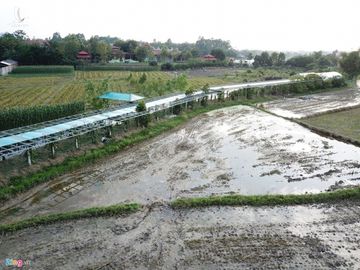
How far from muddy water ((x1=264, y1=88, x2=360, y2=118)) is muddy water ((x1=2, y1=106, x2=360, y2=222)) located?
7485 millimetres

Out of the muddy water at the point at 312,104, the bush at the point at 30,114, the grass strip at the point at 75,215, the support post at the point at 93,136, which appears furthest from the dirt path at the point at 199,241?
the muddy water at the point at 312,104

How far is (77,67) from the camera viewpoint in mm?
66125

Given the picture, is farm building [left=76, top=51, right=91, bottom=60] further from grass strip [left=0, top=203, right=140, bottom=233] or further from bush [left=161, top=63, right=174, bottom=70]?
grass strip [left=0, top=203, right=140, bottom=233]

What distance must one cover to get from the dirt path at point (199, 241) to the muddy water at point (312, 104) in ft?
62.5

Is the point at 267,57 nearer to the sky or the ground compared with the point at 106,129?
nearer to the sky

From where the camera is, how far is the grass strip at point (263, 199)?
13477 millimetres

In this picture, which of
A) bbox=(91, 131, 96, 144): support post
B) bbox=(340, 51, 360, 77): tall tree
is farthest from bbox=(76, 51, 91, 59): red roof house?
bbox=(91, 131, 96, 144): support post

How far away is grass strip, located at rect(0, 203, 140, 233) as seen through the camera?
37.7 feet

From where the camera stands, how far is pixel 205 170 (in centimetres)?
1723

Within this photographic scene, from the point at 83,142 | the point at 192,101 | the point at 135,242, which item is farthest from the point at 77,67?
the point at 135,242

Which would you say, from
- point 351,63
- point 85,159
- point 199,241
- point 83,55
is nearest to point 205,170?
point 85,159

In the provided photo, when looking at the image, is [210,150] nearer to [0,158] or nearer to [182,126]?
[182,126]

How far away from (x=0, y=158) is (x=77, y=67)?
179ft

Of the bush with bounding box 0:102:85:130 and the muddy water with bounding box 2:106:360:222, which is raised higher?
the bush with bounding box 0:102:85:130
